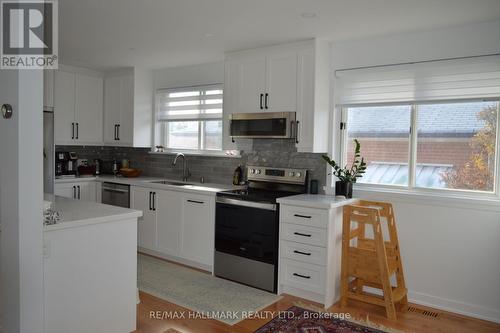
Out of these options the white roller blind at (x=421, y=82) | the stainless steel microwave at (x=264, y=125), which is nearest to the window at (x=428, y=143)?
the white roller blind at (x=421, y=82)

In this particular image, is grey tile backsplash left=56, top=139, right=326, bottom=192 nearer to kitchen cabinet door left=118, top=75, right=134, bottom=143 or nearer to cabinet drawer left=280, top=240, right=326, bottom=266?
kitchen cabinet door left=118, top=75, right=134, bottom=143

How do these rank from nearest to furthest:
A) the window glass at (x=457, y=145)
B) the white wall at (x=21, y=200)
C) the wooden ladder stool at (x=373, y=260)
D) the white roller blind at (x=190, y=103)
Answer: the white wall at (x=21, y=200)
the wooden ladder stool at (x=373, y=260)
the window glass at (x=457, y=145)
the white roller blind at (x=190, y=103)

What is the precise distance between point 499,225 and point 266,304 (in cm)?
199

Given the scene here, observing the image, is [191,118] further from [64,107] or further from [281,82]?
[64,107]

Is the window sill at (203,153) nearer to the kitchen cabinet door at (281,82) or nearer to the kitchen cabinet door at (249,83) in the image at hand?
the kitchen cabinet door at (249,83)

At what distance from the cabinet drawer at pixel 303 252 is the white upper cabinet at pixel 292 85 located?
0.92 meters

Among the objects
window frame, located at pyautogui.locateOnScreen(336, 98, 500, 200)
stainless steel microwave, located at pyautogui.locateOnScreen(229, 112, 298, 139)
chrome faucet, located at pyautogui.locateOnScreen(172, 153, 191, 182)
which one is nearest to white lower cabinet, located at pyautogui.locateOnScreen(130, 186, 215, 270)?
chrome faucet, located at pyautogui.locateOnScreen(172, 153, 191, 182)

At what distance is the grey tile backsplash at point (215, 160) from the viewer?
4.25 m

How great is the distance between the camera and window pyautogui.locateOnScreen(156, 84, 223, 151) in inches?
198

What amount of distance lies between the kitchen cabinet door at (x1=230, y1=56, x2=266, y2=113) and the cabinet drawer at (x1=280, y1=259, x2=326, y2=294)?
5.20 feet

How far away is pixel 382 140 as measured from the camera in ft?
12.7

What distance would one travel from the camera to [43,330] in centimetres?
231

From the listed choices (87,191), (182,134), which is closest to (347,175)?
(182,134)

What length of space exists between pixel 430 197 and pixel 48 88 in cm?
466
